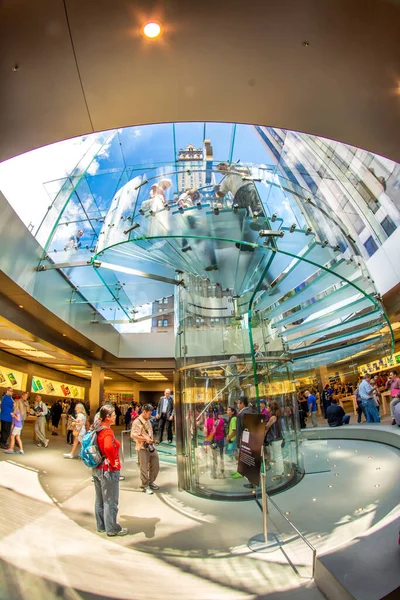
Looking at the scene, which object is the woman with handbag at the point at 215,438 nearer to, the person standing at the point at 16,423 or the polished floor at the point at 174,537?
the polished floor at the point at 174,537

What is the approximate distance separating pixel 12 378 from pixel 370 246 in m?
16.2

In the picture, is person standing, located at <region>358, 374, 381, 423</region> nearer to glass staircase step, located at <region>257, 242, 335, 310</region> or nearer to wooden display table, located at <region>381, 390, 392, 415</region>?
wooden display table, located at <region>381, 390, 392, 415</region>

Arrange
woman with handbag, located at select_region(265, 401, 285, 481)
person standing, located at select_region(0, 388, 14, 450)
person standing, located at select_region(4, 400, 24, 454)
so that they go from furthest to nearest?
person standing, located at select_region(0, 388, 14, 450), person standing, located at select_region(4, 400, 24, 454), woman with handbag, located at select_region(265, 401, 285, 481)

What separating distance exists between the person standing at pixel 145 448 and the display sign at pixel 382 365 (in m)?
11.9

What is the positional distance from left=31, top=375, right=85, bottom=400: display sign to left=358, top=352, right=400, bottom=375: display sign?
681 inches

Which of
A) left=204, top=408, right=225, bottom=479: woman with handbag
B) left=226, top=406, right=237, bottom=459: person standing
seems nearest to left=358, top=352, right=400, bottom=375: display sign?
left=226, top=406, right=237, bottom=459: person standing

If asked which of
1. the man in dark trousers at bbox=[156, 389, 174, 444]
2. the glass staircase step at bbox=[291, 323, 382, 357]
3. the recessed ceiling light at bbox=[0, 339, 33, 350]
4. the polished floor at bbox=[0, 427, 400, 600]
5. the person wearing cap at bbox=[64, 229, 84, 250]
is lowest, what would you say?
the polished floor at bbox=[0, 427, 400, 600]

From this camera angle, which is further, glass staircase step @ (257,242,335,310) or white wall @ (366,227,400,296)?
white wall @ (366,227,400,296)

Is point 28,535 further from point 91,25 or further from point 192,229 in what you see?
point 91,25

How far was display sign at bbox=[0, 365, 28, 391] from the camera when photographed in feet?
47.4

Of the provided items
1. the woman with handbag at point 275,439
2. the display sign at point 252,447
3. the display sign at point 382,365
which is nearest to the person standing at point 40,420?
the woman with handbag at point 275,439

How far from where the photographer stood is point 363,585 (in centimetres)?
196

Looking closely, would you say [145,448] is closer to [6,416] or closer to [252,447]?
[252,447]

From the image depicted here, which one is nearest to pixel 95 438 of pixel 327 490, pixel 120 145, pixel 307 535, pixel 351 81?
pixel 307 535
